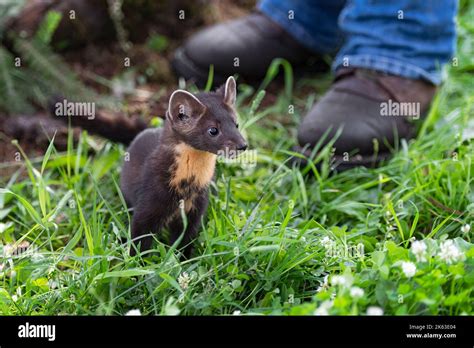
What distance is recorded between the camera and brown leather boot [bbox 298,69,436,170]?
3.38 metres

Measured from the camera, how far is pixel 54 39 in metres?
4.29

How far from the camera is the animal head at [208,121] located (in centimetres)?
245

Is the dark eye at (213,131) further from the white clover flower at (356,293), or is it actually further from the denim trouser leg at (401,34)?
the denim trouser leg at (401,34)

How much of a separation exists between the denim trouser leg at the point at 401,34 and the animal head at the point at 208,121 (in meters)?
1.26

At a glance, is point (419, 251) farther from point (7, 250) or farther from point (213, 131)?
point (7, 250)

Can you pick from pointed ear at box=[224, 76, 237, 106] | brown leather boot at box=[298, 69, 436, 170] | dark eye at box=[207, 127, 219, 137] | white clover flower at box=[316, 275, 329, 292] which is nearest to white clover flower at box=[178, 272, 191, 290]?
white clover flower at box=[316, 275, 329, 292]

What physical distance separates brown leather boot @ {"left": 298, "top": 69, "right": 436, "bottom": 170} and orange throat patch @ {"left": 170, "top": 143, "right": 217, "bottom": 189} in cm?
86

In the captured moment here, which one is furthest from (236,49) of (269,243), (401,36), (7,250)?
(7,250)

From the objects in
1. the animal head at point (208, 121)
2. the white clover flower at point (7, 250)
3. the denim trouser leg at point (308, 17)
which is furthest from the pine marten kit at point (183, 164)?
the denim trouser leg at point (308, 17)

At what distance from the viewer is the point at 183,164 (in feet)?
8.53

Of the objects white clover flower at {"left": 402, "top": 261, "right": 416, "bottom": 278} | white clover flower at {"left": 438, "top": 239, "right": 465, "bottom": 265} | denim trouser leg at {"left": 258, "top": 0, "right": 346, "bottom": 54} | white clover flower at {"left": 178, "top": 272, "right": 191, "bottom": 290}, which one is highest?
denim trouser leg at {"left": 258, "top": 0, "right": 346, "bottom": 54}

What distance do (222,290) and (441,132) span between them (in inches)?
69.7

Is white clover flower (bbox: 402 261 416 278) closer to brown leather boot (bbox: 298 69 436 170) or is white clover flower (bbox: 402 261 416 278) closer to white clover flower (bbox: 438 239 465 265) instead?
white clover flower (bbox: 438 239 465 265)
